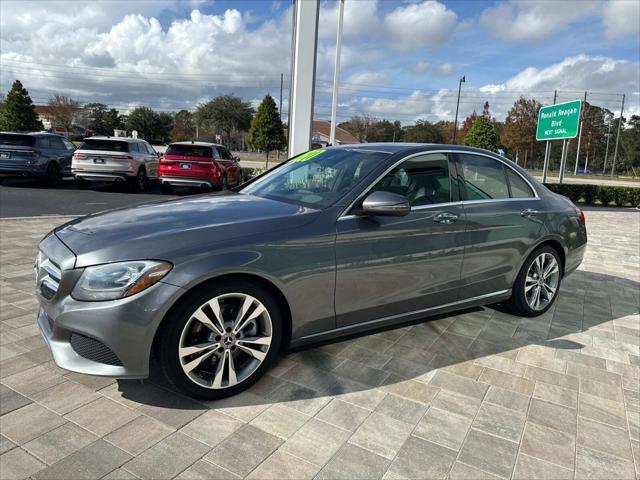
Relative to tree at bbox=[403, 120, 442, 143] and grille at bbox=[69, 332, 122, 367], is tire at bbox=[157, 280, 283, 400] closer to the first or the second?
grille at bbox=[69, 332, 122, 367]

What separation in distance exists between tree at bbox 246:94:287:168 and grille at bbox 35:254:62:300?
35590 millimetres

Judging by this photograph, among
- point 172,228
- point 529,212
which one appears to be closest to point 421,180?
point 529,212

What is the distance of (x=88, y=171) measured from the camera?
13266 mm

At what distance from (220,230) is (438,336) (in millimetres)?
2158

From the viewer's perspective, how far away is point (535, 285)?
4.38m

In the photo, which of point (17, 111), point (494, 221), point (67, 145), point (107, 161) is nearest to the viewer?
point (494, 221)

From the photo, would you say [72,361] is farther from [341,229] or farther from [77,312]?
[341,229]

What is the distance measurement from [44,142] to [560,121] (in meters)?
18.4

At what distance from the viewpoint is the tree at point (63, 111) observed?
6600 cm

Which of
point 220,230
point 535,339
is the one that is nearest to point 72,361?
point 220,230

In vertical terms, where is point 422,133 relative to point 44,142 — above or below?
above

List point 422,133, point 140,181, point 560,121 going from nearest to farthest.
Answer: point 140,181 < point 560,121 < point 422,133

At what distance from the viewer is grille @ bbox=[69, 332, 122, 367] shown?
2445 millimetres

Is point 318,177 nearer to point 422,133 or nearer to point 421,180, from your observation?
point 421,180
